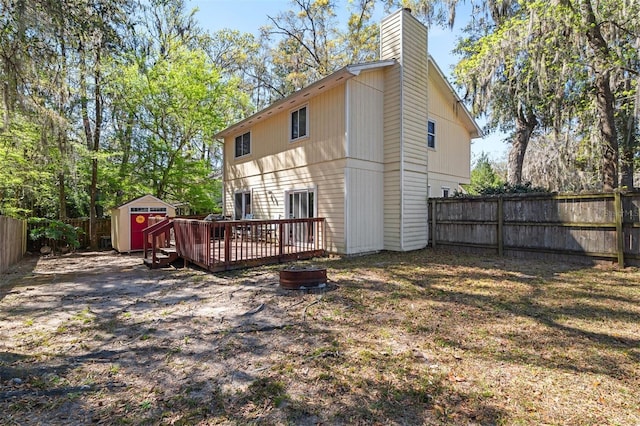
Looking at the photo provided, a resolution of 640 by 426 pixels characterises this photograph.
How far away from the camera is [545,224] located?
8.05 meters

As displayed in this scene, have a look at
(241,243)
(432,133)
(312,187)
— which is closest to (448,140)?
(432,133)

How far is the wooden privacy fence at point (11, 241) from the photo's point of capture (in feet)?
26.0

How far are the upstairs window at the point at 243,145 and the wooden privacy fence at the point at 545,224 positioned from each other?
7.50 meters

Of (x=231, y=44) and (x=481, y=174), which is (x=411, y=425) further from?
(x=481, y=174)

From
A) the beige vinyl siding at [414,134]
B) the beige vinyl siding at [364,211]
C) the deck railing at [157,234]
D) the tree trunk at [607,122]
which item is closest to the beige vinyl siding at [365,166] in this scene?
the beige vinyl siding at [364,211]

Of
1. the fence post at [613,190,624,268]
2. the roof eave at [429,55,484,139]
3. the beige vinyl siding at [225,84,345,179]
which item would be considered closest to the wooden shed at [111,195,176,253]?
the beige vinyl siding at [225,84,345,179]

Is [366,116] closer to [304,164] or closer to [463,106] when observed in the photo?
[304,164]

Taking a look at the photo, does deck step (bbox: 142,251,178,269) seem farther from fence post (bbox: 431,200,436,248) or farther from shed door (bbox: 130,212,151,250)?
fence post (bbox: 431,200,436,248)

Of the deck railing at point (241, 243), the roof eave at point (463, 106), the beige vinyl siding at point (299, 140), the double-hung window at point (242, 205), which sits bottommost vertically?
the deck railing at point (241, 243)

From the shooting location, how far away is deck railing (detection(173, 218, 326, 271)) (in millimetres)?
7125

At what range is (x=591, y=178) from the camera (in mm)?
16578

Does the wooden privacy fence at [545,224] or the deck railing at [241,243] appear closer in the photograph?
the wooden privacy fence at [545,224]

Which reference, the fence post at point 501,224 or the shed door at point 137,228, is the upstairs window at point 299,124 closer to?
the fence post at point 501,224

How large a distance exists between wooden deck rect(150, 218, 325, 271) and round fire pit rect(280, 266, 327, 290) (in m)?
2.11
